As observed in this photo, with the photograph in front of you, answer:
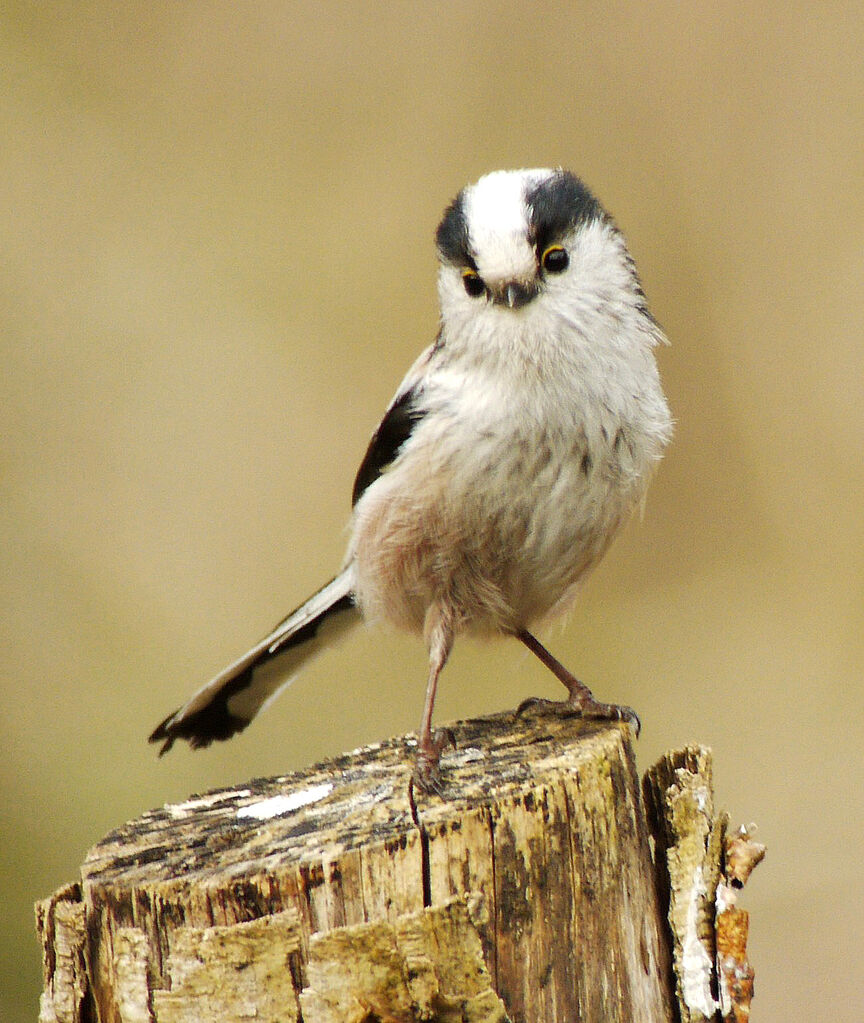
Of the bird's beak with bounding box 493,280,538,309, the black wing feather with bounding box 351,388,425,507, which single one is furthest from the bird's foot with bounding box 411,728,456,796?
the bird's beak with bounding box 493,280,538,309

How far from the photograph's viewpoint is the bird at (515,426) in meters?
2.80

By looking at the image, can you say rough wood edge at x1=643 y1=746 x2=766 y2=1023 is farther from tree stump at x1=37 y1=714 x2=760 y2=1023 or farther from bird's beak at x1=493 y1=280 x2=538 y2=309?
bird's beak at x1=493 y1=280 x2=538 y2=309

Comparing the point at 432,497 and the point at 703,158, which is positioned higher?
the point at 703,158

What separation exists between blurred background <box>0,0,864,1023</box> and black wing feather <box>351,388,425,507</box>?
1.91 metres

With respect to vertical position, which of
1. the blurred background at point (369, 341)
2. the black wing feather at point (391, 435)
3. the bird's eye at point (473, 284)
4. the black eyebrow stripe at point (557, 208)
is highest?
the blurred background at point (369, 341)

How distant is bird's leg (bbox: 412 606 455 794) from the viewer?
232cm

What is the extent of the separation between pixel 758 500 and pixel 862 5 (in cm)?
218

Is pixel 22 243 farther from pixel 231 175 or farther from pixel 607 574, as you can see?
pixel 607 574

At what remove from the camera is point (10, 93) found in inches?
216

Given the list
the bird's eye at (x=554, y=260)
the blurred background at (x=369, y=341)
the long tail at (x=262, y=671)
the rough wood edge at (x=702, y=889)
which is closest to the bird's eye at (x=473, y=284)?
the bird's eye at (x=554, y=260)

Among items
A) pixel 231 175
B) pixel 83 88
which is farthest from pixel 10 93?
pixel 231 175

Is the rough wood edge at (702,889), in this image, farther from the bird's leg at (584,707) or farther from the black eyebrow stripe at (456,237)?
the black eyebrow stripe at (456,237)

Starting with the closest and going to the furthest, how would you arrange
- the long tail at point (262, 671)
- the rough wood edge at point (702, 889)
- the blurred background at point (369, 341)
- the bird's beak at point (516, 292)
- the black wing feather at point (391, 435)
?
1. the rough wood edge at point (702, 889)
2. the bird's beak at point (516, 292)
3. the black wing feather at point (391, 435)
4. the long tail at point (262, 671)
5. the blurred background at point (369, 341)

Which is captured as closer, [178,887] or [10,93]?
[178,887]
